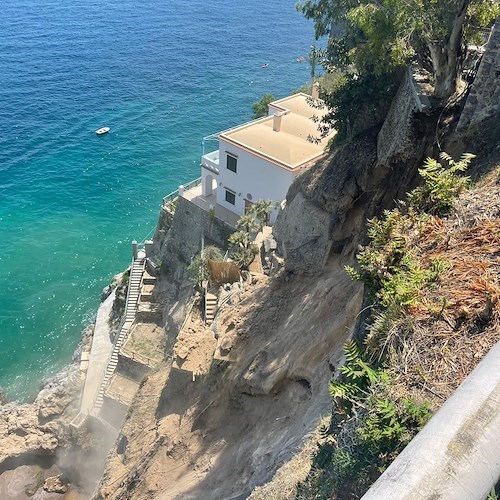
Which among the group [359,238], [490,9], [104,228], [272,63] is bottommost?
[104,228]

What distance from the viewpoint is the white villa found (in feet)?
107

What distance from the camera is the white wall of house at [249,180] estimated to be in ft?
107

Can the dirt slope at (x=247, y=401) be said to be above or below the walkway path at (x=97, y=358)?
above

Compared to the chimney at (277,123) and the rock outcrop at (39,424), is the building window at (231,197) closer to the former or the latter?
the chimney at (277,123)

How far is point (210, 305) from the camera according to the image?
2733cm

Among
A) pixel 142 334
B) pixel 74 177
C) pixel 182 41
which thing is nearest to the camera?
pixel 142 334

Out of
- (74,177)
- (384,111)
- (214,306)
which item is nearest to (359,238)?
(384,111)

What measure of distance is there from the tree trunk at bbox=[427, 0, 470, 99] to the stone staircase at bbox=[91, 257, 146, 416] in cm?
2624

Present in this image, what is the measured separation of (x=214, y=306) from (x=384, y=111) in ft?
44.5

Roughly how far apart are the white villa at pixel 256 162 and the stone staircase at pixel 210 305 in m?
7.66

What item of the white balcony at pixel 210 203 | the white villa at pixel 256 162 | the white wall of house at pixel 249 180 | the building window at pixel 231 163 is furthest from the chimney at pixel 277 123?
the white balcony at pixel 210 203

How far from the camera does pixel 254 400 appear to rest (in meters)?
18.3

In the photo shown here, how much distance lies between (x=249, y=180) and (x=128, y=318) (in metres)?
13.4

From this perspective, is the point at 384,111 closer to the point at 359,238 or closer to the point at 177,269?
the point at 359,238
